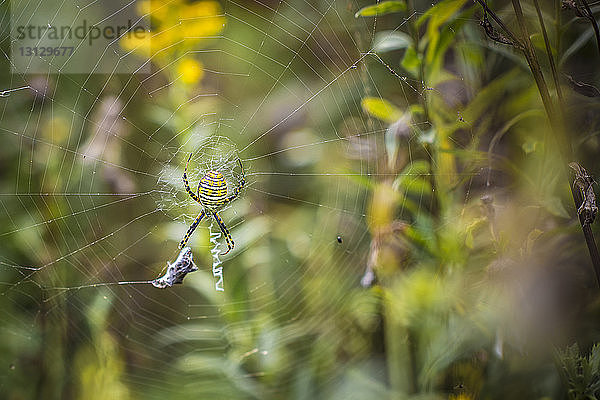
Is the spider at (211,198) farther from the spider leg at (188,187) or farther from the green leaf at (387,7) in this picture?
the green leaf at (387,7)

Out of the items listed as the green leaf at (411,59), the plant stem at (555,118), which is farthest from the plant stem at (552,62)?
the green leaf at (411,59)

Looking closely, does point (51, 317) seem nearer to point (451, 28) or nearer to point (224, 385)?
point (224, 385)

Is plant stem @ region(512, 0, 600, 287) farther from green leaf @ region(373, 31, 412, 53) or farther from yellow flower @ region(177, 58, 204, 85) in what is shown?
yellow flower @ region(177, 58, 204, 85)

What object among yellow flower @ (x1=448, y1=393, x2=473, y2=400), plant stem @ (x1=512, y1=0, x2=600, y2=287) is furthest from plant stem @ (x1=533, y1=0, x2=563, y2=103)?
yellow flower @ (x1=448, y1=393, x2=473, y2=400)

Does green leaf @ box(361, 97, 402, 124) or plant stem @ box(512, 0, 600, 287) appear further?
green leaf @ box(361, 97, 402, 124)

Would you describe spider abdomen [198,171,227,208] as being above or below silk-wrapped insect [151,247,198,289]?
above

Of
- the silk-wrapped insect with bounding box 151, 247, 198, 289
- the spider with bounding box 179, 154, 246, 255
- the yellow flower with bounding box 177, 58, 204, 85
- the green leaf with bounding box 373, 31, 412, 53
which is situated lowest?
the silk-wrapped insect with bounding box 151, 247, 198, 289

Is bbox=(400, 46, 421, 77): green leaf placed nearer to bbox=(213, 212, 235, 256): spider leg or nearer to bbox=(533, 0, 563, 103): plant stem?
bbox=(533, 0, 563, 103): plant stem

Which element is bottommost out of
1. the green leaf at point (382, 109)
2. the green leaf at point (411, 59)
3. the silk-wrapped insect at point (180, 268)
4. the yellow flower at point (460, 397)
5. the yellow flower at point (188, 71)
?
the yellow flower at point (460, 397)
